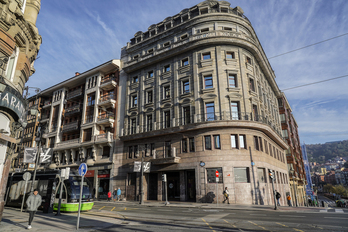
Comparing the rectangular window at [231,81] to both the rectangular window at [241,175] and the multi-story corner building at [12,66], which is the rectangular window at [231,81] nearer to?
the rectangular window at [241,175]

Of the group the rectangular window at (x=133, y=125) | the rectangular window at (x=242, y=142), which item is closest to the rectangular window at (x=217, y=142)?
the rectangular window at (x=242, y=142)

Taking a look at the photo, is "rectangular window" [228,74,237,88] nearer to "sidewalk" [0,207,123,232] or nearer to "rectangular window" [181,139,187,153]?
"rectangular window" [181,139,187,153]

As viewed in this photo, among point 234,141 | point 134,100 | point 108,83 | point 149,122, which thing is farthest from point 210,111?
point 108,83

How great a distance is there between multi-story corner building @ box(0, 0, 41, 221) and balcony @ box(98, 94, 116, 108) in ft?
76.1

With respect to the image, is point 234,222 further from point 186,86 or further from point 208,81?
point 186,86

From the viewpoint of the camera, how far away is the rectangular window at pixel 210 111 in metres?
27.2

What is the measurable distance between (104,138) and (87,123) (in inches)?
223

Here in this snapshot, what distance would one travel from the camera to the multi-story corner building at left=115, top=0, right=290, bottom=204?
25.4 m

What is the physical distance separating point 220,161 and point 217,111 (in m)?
6.02

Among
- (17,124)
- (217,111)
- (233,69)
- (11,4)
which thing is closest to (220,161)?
(217,111)

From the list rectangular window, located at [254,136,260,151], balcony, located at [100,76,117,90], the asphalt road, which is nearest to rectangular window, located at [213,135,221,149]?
rectangular window, located at [254,136,260,151]

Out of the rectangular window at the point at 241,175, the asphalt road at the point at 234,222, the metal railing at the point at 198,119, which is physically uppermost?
the metal railing at the point at 198,119

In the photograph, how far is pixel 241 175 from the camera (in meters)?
24.8

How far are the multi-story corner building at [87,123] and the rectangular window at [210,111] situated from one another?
1417cm
